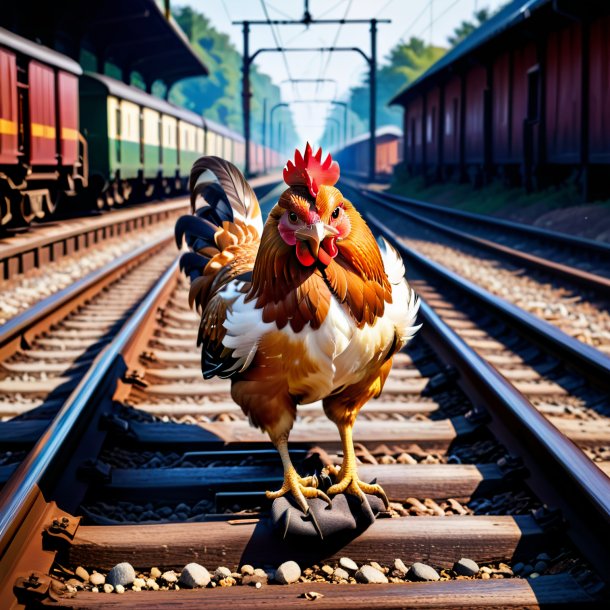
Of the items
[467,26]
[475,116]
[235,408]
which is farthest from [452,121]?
[467,26]

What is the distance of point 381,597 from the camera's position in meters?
2.20

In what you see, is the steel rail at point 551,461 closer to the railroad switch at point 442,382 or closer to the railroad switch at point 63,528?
the railroad switch at point 442,382

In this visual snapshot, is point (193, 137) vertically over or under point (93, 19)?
under

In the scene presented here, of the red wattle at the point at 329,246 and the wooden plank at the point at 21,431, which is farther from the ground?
the red wattle at the point at 329,246

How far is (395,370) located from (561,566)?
2.76m

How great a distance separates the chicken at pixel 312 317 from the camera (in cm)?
247

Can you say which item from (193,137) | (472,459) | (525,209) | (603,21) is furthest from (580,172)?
(193,137)

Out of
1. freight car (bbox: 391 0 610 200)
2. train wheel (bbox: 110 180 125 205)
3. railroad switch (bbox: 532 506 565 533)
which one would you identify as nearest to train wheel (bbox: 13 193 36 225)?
train wheel (bbox: 110 180 125 205)

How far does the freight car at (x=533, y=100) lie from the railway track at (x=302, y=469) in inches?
472

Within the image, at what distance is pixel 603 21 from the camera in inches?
578

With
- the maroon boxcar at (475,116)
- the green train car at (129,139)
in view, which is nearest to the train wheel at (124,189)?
the green train car at (129,139)

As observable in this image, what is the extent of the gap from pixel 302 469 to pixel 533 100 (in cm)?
1843

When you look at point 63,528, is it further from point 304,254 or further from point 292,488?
point 304,254

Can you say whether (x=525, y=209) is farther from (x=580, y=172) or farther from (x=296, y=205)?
(x=296, y=205)
